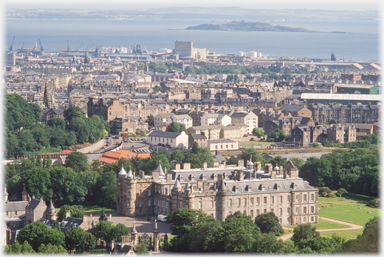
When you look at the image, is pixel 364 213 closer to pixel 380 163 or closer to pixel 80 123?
pixel 380 163

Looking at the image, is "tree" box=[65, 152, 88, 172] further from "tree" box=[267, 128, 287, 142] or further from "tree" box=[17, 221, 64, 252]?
"tree" box=[267, 128, 287, 142]

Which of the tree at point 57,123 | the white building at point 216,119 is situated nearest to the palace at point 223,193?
the tree at point 57,123

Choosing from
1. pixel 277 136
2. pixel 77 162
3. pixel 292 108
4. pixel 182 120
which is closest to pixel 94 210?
pixel 77 162

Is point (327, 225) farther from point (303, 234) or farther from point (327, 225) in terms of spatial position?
point (303, 234)

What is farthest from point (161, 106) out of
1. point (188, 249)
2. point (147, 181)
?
point (188, 249)

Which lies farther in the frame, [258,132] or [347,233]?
[258,132]

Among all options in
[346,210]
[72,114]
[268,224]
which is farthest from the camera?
[72,114]

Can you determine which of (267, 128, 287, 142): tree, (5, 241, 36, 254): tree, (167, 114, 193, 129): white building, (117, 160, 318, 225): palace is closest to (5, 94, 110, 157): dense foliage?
(167, 114, 193, 129): white building

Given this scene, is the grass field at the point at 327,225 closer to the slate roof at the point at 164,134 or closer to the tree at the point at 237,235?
the tree at the point at 237,235
